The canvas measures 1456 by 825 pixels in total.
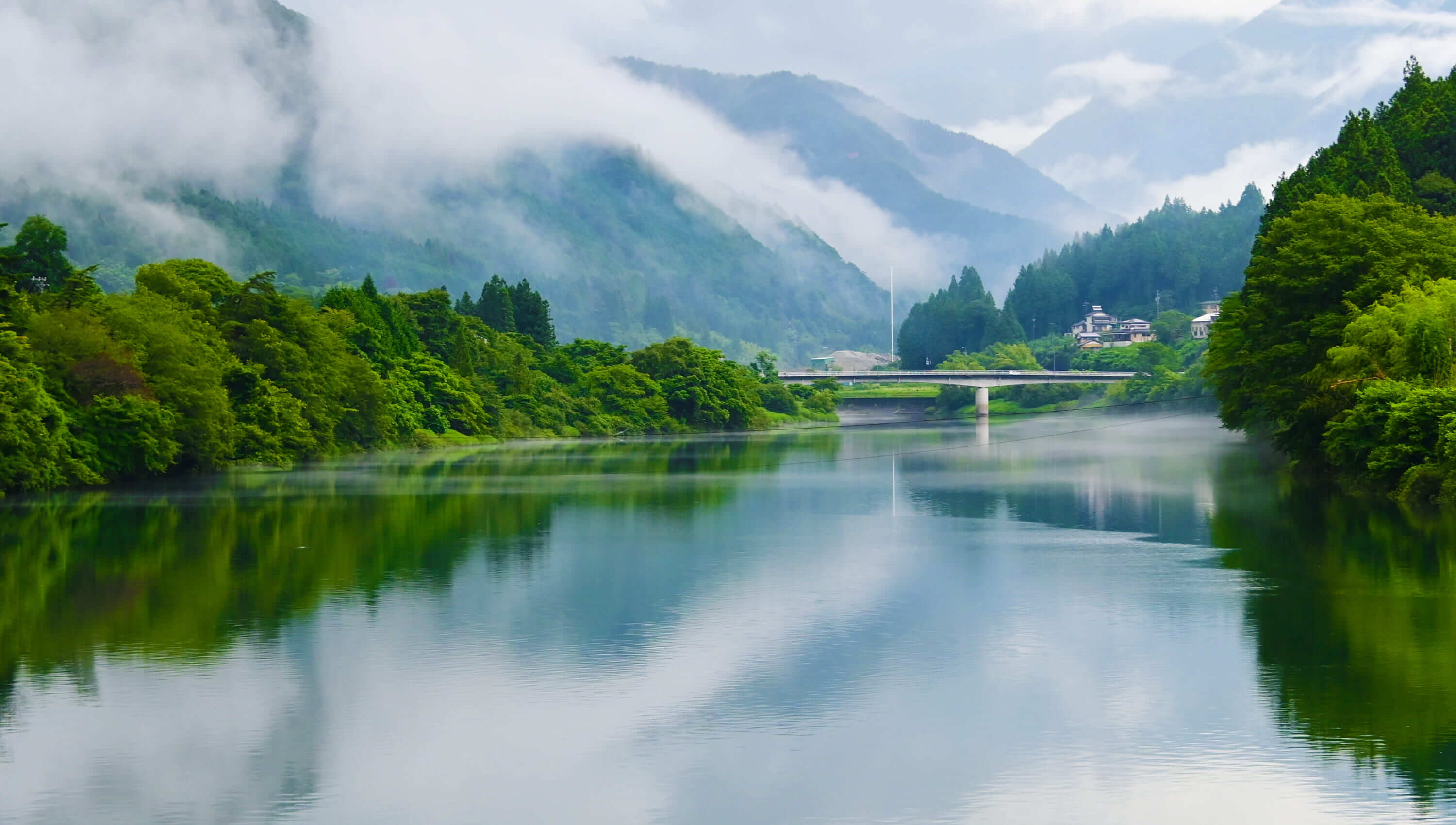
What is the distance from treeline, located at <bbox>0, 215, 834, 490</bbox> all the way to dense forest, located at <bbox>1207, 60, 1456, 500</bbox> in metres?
39.9

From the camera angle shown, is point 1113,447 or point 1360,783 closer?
point 1360,783

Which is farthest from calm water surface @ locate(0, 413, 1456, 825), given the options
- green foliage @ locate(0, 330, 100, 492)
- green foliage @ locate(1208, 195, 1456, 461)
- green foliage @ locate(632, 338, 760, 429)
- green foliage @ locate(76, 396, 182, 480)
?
green foliage @ locate(632, 338, 760, 429)

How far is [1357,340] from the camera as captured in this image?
46688 millimetres

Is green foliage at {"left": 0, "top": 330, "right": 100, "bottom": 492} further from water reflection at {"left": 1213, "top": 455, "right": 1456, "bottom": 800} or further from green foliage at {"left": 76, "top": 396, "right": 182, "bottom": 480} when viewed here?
water reflection at {"left": 1213, "top": 455, "right": 1456, "bottom": 800}

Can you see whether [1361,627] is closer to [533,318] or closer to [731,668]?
[731,668]

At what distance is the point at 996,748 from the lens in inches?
651

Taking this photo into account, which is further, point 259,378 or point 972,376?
point 972,376

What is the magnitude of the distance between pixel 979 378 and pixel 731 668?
13844 centimetres

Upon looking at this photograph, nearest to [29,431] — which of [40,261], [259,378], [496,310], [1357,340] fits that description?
[40,261]

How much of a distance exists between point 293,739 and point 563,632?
699cm

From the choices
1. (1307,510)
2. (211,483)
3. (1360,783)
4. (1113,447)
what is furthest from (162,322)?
(1360,783)

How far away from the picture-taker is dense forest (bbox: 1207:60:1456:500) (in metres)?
41.7

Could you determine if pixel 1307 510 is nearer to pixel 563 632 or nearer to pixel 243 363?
pixel 563 632

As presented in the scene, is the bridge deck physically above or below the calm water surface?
above
